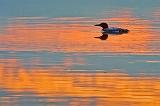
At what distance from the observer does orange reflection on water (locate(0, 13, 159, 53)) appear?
22303mm

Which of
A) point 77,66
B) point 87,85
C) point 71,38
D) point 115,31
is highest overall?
point 115,31

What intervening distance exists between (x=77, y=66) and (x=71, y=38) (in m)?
6.91

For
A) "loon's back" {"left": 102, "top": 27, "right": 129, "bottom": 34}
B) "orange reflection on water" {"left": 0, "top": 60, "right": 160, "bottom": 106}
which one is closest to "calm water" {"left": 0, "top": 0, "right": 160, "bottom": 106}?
"orange reflection on water" {"left": 0, "top": 60, "right": 160, "bottom": 106}

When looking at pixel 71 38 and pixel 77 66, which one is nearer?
pixel 77 66

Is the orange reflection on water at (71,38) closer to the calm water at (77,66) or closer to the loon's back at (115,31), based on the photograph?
the calm water at (77,66)

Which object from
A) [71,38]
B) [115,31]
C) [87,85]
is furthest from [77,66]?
[115,31]

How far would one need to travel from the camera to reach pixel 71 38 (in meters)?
25.3

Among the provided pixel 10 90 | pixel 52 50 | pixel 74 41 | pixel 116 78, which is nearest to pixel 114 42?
pixel 74 41

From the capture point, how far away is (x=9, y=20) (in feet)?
112

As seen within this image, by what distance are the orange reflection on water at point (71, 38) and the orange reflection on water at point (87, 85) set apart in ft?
14.7

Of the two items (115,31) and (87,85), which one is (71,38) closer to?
(115,31)

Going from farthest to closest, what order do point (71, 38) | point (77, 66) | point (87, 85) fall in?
point (71, 38) < point (77, 66) < point (87, 85)

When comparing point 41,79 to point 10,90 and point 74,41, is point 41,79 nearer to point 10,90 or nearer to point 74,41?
point 10,90

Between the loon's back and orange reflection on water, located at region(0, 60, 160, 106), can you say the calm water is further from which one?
the loon's back
